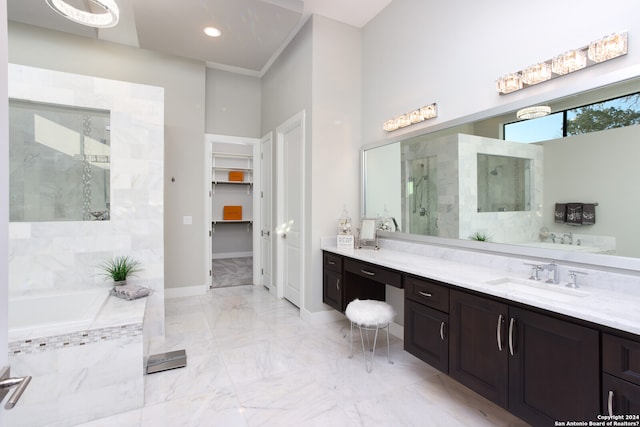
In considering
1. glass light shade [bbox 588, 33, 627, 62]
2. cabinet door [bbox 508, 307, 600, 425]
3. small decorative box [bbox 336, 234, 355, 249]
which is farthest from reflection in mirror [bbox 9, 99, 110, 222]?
glass light shade [bbox 588, 33, 627, 62]

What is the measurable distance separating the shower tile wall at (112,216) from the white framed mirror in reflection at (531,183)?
2476 mm

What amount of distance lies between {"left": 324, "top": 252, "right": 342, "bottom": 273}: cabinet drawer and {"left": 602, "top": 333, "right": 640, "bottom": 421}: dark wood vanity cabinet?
7.07 ft

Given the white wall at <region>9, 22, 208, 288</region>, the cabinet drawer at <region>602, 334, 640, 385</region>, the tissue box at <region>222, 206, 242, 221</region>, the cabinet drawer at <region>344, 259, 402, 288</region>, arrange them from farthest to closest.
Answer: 1. the tissue box at <region>222, 206, 242, 221</region>
2. the white wall at <region>9, 22, 208, 288</region>
3. the cabinet drawer at <region>344, 259, 402, 288</region>
4. the cabinet drawer at <region>602, 334, 640, 385</region>

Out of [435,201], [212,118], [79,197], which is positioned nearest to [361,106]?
[435,201]

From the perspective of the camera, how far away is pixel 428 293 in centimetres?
213

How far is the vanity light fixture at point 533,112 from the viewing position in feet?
6.52

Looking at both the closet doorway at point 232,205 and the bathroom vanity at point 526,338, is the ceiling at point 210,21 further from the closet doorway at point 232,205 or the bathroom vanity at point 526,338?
the closet doorway at point 232,205

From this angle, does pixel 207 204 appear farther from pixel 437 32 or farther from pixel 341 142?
pixel 437 32

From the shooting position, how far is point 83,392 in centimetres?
198

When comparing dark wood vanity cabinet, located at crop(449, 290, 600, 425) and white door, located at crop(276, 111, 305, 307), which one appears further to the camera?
white door, located at crop(276, 111, 305, 307)

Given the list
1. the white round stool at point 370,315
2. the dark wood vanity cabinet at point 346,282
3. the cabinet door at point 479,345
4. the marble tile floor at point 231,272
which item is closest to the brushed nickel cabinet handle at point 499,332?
the cabinet door at point 479,345

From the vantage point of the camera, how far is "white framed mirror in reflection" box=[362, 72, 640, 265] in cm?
168

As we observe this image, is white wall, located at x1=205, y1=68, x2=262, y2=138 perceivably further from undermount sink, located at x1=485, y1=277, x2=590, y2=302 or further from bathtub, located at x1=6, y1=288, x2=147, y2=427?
undermount sink, located at x1=485, y1=277, x2=590, y2=302

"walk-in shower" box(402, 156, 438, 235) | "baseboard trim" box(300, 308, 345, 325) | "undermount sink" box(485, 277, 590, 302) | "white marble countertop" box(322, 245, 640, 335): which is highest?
"walk-in shower" box(402, 156, 438, 235)
